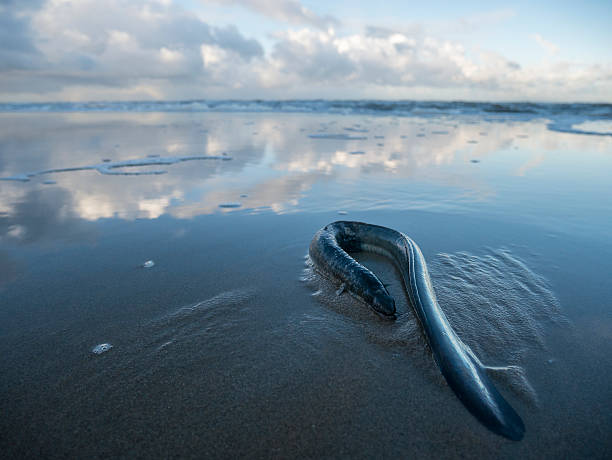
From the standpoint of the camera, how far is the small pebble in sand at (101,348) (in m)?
2.17

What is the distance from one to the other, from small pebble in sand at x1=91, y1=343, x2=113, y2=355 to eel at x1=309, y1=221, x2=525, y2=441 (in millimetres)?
1794

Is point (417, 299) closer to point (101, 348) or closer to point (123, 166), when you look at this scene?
point (101, 348)

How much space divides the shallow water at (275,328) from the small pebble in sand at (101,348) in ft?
0.10

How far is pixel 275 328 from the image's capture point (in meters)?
Answer: 2.45

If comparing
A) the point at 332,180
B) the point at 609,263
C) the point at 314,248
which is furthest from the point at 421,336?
the point at 332,180

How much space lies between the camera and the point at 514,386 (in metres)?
1.90

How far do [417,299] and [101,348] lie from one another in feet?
7.28

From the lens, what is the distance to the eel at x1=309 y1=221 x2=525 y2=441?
5.74 feet

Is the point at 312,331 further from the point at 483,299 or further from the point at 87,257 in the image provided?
the point at 87,257

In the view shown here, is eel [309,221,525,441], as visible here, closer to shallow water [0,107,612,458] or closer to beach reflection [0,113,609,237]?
shallow water [0,107,612,458]

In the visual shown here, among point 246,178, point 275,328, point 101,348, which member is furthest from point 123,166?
point 275,328

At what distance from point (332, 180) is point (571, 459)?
5.85 metres

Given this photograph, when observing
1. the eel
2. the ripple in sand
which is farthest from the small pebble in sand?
the ripple in sand

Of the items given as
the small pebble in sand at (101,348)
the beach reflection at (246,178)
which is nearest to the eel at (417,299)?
the beach reflection at (246,178)
